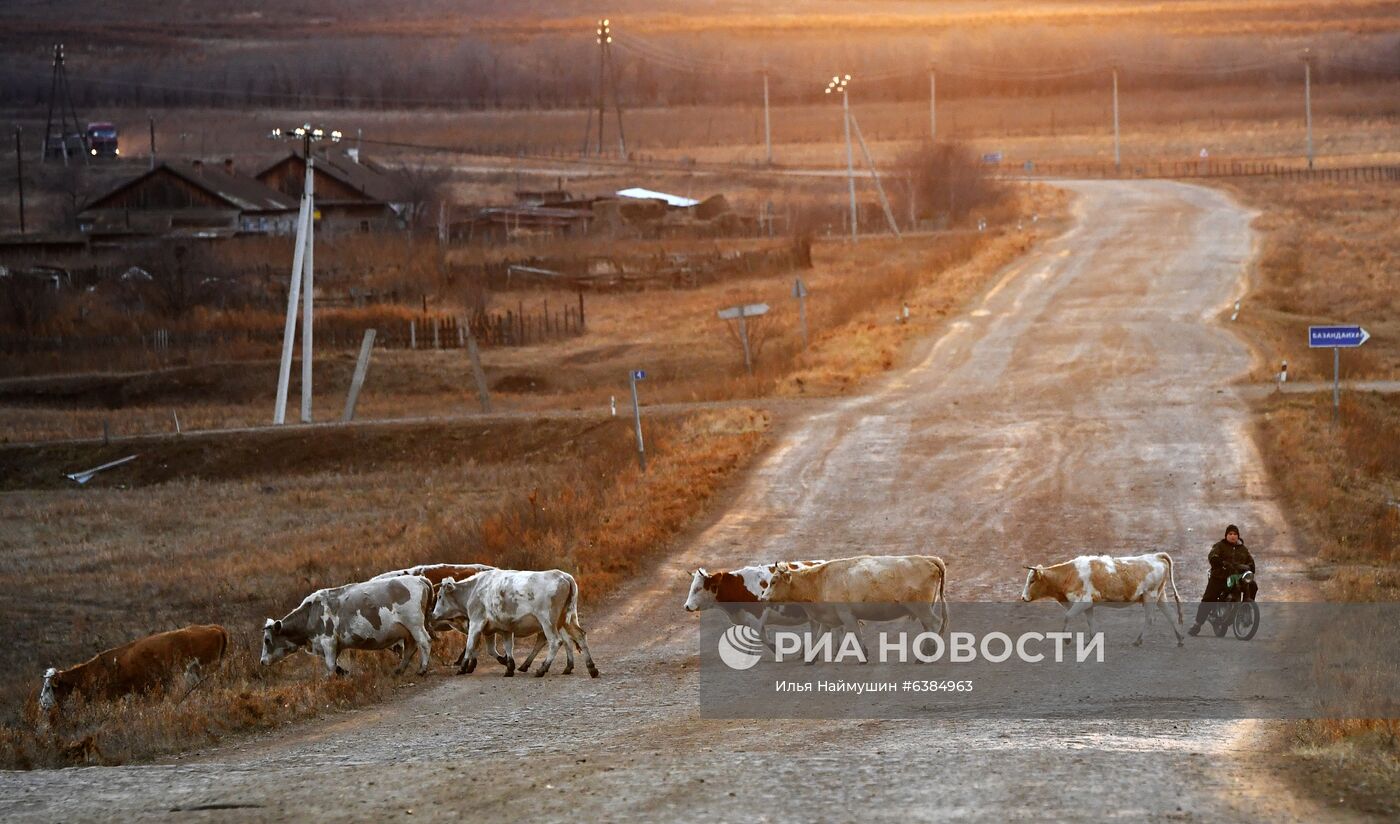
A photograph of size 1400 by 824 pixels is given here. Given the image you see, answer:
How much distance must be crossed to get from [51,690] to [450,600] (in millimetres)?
4472

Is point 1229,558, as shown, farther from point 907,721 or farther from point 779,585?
point 907,721

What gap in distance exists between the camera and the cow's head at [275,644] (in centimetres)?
1783

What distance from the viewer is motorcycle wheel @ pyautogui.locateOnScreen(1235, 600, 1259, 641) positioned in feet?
59.1

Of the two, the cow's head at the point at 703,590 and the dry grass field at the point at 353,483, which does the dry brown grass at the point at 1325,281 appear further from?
the cow's head at the point at 703,590

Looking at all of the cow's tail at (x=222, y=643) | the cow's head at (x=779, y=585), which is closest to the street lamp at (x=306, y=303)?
the cow's tail at (x=222, y=643)

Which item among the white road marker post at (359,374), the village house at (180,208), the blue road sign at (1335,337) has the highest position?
the village house at (180,208)

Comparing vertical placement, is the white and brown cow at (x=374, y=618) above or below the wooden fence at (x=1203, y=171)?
below

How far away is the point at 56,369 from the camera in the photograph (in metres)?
53.3

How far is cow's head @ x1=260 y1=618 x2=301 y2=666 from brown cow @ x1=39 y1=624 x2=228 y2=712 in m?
0.90

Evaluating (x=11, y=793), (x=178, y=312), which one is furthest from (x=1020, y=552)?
(x=178, y=312)

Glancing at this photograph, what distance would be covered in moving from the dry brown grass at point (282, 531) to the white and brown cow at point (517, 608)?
1030mm

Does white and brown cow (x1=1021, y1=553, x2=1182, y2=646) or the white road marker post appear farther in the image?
the white road marker post

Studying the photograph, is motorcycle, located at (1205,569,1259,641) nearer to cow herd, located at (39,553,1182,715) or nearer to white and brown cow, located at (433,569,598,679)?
cow herd, located at (39,553,1182,715)

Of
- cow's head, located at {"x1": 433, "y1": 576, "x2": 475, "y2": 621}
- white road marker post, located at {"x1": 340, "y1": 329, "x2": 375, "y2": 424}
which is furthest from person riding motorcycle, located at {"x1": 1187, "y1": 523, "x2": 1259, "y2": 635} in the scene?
white road marker post, located at {"x1": 340, "y1": 329, "x2": 375, "y2": 424}
